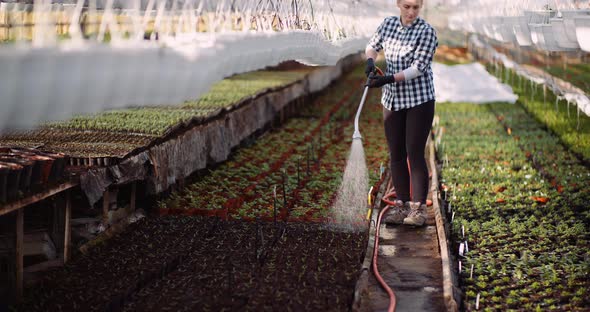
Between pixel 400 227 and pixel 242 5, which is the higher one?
pixel 242 5

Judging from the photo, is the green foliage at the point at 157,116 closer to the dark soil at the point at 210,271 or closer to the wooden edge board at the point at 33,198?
the dark soil at the point at 210,271

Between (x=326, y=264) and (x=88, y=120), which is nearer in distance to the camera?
(x=326, y=264)

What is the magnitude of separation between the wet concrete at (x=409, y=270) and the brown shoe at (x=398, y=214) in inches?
2.7

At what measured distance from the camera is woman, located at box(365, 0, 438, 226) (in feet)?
21.4

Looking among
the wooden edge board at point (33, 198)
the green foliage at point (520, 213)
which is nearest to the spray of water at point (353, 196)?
the green foliage at point (520, 213)

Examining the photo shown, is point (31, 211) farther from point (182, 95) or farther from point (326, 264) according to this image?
point (326, 264)

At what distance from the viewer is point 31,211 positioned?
585cm

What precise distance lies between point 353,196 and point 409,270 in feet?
6.07

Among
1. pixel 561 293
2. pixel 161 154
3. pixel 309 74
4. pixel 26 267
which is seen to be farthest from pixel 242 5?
pixel 309 74

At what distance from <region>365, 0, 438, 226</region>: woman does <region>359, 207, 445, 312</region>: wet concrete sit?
0.22 meters

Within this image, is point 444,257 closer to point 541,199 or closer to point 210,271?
point 210,271

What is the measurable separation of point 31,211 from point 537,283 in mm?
3582

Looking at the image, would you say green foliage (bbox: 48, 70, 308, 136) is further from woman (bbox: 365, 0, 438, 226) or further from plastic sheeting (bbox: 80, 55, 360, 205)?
woman (bbox: 365, 0, 438, 226)

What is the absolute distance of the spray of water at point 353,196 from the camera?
6938mm
